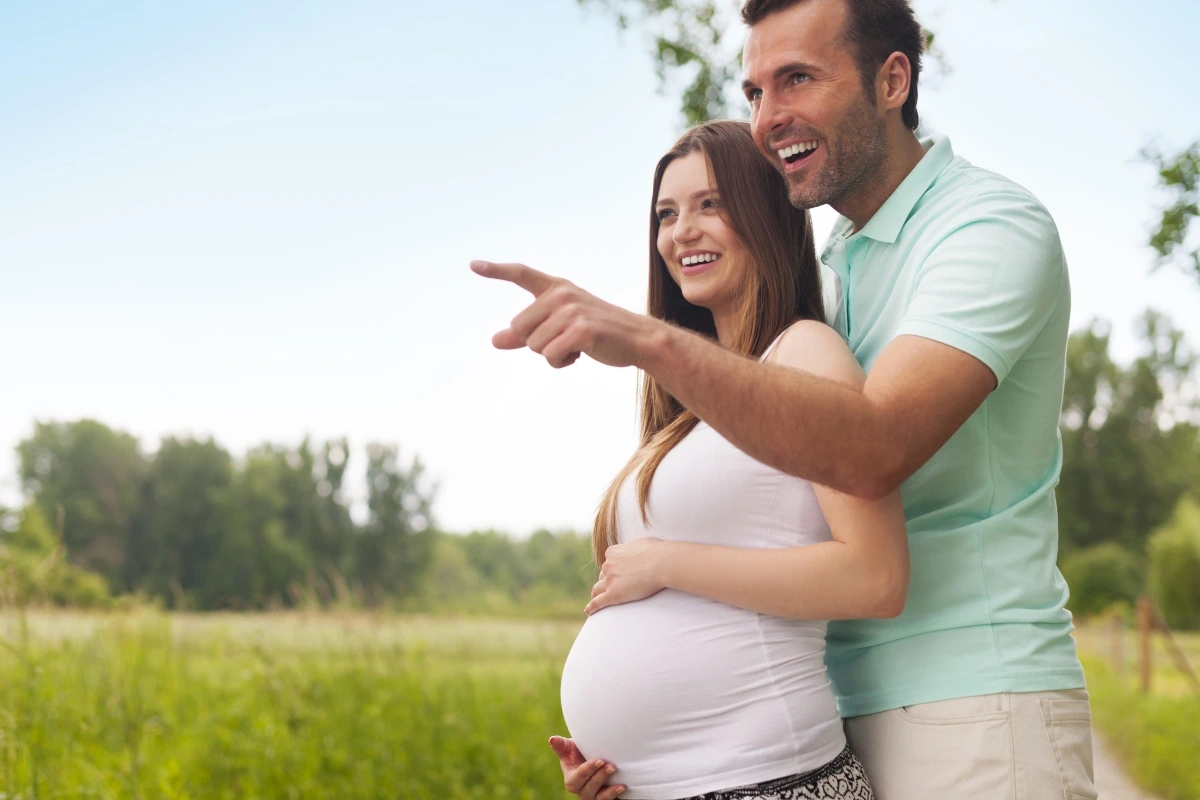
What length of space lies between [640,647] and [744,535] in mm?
298

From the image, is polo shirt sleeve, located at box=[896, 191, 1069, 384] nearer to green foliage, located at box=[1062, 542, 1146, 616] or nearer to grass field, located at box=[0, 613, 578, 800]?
grass field, located at box=[0, 613, 578, 800]

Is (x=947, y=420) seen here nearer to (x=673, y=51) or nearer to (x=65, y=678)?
(x=673, y=51)

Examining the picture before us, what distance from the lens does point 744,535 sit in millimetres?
1887

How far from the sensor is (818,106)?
6.63 feet

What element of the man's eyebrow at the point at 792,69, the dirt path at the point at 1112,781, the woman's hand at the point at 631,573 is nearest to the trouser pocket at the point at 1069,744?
the woman's hand at the point at 631,573

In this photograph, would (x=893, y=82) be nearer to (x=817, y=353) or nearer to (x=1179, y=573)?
(x=817, y=353)

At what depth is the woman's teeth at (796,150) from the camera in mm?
2062

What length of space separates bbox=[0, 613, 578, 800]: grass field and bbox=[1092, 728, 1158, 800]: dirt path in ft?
12.0

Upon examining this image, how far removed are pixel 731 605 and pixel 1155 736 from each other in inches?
307

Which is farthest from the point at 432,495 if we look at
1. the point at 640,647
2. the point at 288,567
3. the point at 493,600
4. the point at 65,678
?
the point at 640,647

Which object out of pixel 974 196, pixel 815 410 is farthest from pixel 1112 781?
pixel 815 410

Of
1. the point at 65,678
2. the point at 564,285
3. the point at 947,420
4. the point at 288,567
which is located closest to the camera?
the point at 564,285

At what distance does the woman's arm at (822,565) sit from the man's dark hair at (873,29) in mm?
566

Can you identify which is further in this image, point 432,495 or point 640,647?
point 432,495
